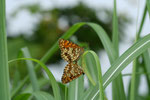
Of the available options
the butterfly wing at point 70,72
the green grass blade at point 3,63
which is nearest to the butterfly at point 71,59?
the butterfly wing at point 70,72

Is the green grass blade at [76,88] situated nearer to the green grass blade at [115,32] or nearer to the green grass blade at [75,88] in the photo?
the green grass blade at [75,88]

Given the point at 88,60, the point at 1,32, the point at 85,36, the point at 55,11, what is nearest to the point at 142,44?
the point at 1,32

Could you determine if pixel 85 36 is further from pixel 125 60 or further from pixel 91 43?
pixel 125 60

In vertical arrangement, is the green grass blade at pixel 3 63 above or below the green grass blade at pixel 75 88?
above

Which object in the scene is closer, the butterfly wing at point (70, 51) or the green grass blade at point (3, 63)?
the green grass blade at point (3, 63)

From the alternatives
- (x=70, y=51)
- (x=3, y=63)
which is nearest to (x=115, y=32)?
(x=70, y=51)

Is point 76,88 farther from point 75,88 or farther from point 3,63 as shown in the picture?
point 3,63
